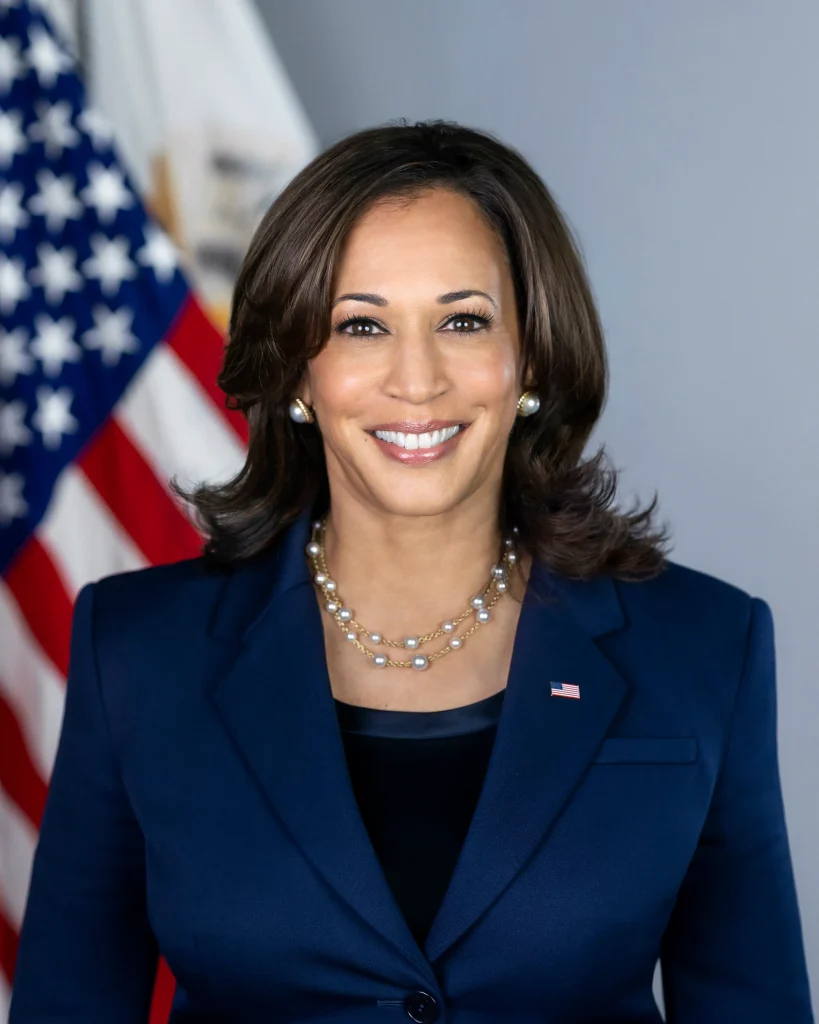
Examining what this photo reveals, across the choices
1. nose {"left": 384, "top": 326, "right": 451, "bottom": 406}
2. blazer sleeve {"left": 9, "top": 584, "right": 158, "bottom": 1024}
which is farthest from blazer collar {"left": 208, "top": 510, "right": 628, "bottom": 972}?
nose {"left": 384, "top": 326, "right": 451, "bottom": 406}

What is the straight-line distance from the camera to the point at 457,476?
1553mm

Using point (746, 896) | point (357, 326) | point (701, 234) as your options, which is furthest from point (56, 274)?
point (746, 896)

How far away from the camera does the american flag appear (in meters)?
2.20

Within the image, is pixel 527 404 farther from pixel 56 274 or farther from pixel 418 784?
pixel 56 274

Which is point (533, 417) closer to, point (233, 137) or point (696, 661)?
point (696, 661)

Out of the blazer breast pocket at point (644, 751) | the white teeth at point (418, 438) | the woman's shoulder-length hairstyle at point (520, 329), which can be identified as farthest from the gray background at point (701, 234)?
the white teeth at point (418, 438)

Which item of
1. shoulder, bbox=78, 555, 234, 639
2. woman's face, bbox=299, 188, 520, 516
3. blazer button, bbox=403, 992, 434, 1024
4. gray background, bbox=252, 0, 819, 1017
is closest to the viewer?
blazer button, bbox=403, 992, 434, 1024

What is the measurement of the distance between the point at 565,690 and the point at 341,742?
0.94 ft

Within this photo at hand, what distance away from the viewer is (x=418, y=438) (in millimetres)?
1530

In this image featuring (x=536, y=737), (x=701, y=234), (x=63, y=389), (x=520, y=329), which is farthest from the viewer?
(x=701, y=234)

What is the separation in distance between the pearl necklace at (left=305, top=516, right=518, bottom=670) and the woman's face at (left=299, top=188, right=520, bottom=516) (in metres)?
0.19

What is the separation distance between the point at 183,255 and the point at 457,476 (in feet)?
3.60

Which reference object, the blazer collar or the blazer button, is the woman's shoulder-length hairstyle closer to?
the blazer collar

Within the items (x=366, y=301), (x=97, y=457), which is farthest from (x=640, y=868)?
(x=97, y=457)
